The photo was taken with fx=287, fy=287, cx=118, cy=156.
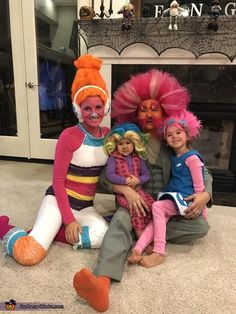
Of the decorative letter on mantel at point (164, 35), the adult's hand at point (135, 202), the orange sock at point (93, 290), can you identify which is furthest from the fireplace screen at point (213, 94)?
the orange sock at point (93, 290)

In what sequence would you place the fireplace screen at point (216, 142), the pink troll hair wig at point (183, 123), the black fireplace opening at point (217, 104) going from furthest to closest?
1. the fireplace screen at point (216, 142)
2. the black fireplace opening at point (217, 104)
3. the pink troll hair wig at point (183, 123)

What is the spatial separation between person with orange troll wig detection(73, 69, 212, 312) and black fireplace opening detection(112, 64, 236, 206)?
726 mm

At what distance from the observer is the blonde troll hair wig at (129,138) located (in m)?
1.29

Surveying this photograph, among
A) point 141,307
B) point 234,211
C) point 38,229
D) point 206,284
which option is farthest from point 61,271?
point 234,211

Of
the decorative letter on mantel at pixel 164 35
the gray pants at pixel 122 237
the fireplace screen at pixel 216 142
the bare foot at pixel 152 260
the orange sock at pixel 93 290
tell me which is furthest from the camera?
the fireplace screen at pixel 216 142

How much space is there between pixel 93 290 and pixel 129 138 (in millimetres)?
643

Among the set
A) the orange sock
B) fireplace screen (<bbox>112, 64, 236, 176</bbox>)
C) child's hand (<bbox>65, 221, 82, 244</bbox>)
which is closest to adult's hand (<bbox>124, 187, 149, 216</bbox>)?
child's hand (<bbox>65, 221, 82, 244</bbox>)

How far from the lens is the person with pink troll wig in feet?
4.02

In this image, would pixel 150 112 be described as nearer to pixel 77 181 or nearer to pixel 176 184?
pixel 176 184

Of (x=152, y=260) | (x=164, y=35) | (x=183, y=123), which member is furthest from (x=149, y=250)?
(x=164, y=35)

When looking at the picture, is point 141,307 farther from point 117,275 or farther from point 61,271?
point 61,271

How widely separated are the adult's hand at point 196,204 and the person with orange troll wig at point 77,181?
0.39 meters

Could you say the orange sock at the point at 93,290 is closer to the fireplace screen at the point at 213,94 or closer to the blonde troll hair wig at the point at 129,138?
the blonde troll hair wig at the point at 129,138

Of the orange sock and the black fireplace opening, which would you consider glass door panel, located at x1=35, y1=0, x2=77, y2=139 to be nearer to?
the black fireplace opening
